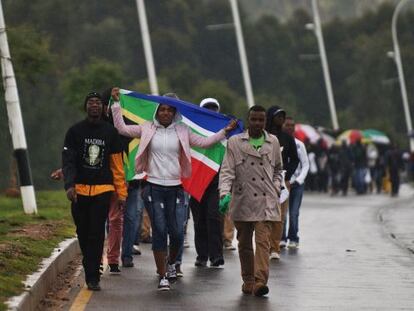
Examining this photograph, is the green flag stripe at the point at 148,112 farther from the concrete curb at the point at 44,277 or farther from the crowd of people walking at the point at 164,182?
the concrete curb at the point at 44,277

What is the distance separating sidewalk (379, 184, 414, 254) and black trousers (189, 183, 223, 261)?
407cm

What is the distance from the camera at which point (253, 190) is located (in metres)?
13.6

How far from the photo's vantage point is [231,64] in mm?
92250

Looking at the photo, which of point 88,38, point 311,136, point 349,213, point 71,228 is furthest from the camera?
point 88,38

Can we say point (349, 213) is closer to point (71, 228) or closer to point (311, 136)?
point (71, 228)

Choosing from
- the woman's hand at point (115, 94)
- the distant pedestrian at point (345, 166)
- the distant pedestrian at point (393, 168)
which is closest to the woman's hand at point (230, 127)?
the woman's hand at point (115, 94)

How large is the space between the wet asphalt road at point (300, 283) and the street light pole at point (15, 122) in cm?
267

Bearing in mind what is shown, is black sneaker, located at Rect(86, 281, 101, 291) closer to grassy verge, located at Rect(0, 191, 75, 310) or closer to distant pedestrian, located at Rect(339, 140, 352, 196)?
grassy verge, located at Rect(0, 191, 75, 310)

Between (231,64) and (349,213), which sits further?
(231,64)

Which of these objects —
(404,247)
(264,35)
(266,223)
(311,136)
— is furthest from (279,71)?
(266,223)

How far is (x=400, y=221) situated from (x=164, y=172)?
14.8 metres

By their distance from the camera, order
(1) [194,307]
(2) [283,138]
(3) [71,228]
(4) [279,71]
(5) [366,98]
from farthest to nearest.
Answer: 1. (4) [279,71]
2. (5) [366,98]
3. (3) [71,228]
4. (2) [283,138]
5. (1) [194,307]

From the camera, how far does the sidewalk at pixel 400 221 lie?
22.3 meters

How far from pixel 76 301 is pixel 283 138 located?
18.2 feet
